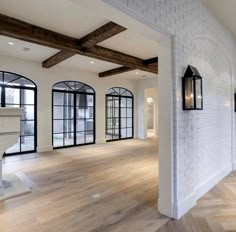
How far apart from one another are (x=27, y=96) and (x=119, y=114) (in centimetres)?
400

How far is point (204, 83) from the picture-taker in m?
2.88

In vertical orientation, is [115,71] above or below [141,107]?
above

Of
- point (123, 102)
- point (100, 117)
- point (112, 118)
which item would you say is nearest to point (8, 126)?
point (100, 117)

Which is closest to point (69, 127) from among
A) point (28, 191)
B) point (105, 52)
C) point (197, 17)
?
point (105, 52)

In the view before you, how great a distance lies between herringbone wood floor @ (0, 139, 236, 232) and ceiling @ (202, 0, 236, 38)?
2.93 m

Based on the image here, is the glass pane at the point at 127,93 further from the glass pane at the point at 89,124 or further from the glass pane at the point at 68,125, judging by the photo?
the glass pane at the point at 68,125

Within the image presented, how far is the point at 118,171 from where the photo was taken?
3930mm

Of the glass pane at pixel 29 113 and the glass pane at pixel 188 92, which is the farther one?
the glass pane at pixel 29 113

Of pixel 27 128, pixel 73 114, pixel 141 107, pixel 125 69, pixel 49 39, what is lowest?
pixel 27 128

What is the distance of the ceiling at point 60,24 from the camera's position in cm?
276

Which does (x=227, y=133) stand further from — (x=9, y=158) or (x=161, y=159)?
(x=9, y=158)

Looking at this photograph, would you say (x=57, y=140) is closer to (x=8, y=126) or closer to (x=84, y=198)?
(x=8, y=126)

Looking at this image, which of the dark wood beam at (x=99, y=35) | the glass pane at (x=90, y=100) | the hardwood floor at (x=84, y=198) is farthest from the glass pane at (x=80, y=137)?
the dark wood beam at (x=99, y=35)

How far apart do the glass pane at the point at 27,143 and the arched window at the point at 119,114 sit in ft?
10.2
